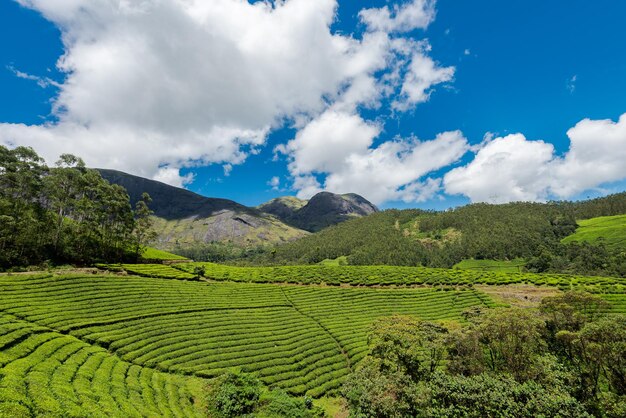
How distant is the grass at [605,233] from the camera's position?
157 m

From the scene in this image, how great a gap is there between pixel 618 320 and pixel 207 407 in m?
35.5

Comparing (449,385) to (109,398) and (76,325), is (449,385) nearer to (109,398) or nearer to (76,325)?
(109,398)

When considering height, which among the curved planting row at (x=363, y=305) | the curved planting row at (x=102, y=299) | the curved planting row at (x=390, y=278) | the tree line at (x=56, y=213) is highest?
the tree line at (x=56, y=213)

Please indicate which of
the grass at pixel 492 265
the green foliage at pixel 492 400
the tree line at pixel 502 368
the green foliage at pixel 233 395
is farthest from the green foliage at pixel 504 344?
the grass at pixel 492 265

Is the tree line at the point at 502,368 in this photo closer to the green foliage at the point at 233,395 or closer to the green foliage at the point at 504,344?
the green foliage at the point at 504,344

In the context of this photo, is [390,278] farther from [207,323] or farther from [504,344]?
[504,344]

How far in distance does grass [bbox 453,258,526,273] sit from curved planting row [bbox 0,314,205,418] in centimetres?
16229

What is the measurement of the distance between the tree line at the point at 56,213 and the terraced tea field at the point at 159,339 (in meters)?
18.9

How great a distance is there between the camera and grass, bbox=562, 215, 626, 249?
157050mm

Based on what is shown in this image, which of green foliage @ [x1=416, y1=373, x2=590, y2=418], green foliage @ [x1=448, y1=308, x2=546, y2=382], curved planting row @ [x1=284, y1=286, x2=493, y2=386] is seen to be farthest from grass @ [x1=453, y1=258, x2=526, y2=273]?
green foliage @ [x1=416, y1=373, x2=590, y2=418]

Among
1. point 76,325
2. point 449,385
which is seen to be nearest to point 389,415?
point 449,385

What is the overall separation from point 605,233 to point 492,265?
70.0 m

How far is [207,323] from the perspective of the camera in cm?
4528

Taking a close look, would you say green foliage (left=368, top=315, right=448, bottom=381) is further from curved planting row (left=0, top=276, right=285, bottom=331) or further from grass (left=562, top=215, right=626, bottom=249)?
grass (left=562, top=215, right=626, bottom=249)
